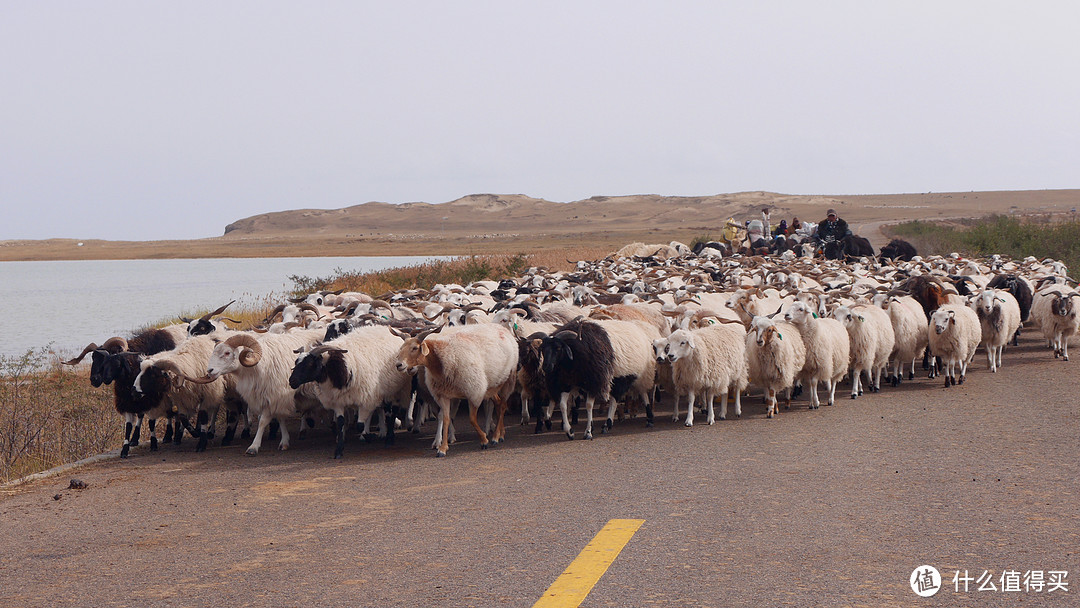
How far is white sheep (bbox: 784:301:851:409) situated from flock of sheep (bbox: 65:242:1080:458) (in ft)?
0.07

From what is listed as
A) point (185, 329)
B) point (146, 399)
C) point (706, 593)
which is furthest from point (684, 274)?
point (706, 593)

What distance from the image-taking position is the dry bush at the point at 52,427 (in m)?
10.6

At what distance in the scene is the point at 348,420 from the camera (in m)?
11.1

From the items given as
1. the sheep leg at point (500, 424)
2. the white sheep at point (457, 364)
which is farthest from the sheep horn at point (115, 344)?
the sheep leg at point (500, 424)

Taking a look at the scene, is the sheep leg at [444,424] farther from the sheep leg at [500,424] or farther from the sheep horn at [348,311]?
the sheep horn at [348,311]

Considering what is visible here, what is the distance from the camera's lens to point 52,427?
12.7m

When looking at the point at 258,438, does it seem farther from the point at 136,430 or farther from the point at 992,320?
the point at 992,320

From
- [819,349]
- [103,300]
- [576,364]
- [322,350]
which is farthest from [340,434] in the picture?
[103,300]


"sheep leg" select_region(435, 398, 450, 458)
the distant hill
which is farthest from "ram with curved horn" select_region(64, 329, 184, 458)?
the distant hill

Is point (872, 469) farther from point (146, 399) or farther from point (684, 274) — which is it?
point (684, 274)

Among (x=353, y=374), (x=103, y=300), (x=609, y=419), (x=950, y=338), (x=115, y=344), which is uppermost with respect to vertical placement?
(x=115, y=344)

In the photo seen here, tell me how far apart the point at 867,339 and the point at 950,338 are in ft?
4.72

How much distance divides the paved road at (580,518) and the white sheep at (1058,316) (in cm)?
494

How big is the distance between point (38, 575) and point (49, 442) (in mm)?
6147
